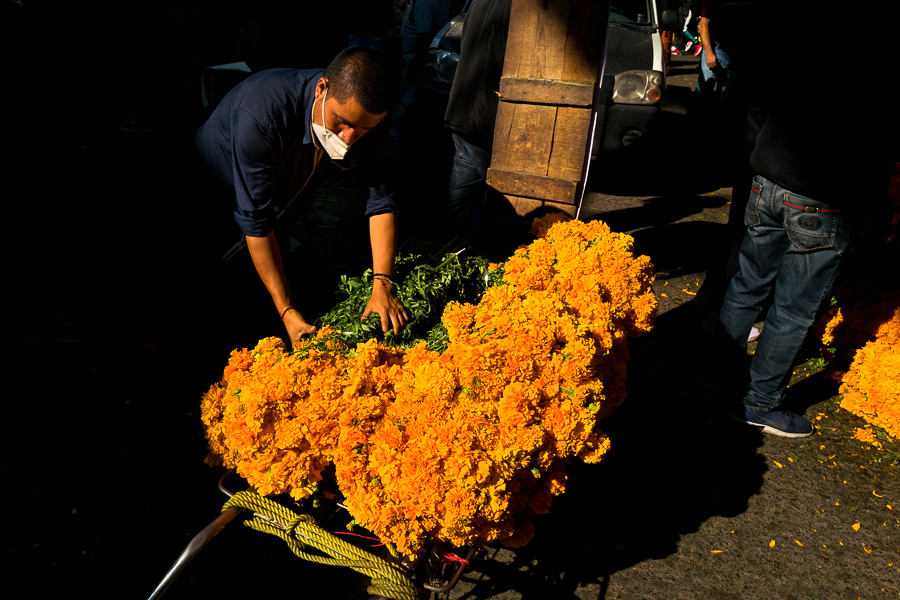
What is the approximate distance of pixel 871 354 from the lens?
3.63 metres

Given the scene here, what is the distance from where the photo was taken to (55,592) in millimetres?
2406

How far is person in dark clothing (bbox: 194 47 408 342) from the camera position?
226cm

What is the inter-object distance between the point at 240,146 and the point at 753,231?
2866mm

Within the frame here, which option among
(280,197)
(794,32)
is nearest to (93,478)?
(280,197)

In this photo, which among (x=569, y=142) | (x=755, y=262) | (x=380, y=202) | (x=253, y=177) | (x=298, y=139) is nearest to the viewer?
(x=253, y=177)

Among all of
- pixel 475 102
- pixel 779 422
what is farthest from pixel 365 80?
pixel 779 422

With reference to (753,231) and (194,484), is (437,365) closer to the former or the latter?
(194,484)

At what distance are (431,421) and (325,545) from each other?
1.69ft

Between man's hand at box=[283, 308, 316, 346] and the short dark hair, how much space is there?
91 centimetres

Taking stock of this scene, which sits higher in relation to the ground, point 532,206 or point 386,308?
point 532,206

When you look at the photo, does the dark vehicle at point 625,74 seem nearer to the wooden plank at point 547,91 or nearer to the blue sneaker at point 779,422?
the wooden plank at point 547,91

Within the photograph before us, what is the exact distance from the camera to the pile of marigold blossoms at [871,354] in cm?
350

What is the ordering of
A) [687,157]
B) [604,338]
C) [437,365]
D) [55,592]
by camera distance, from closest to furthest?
[437,365] < [604,338] < [55,592] < [687,157]

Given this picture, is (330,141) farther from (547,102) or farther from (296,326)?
(547,102)
